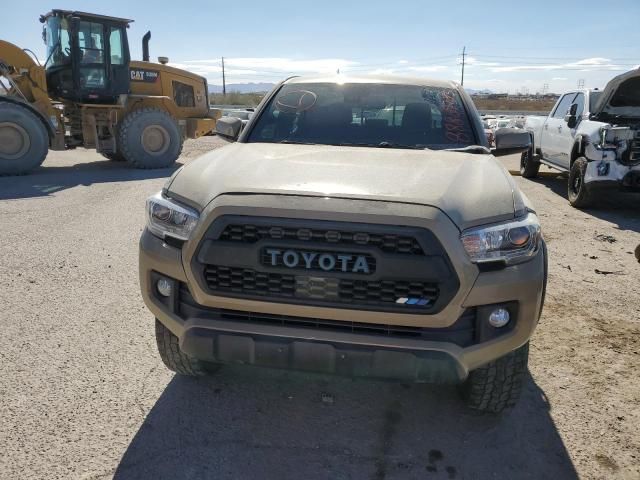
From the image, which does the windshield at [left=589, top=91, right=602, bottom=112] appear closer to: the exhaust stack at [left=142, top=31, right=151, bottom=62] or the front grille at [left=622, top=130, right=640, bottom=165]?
the front grille at [left=622, top=130, right=640, bottom=165]

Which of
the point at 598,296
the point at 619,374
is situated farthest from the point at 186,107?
the point at 619,374

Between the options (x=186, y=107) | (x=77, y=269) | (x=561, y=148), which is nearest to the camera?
(x=77, y=269)

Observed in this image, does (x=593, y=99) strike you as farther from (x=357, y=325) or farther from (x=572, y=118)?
(x=357, y=325)

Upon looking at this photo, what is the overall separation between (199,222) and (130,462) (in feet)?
3.74

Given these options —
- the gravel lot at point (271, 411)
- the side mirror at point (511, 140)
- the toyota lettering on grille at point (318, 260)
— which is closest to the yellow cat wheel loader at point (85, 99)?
the gravel lot at point (271, 411)

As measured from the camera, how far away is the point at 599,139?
818cm

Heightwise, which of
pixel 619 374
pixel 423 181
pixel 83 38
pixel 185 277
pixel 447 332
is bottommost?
pixel 619 374

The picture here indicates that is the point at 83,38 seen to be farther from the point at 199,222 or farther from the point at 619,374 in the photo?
the point at 619,374

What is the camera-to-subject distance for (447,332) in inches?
92.4

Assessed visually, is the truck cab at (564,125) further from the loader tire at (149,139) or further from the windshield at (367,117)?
the loader tire at (149,139)

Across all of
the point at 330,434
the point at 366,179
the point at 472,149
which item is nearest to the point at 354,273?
the point at 366,179

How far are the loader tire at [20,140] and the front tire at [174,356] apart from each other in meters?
9.80

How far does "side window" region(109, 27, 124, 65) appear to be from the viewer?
467 inches

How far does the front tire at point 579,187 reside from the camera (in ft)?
27.5
